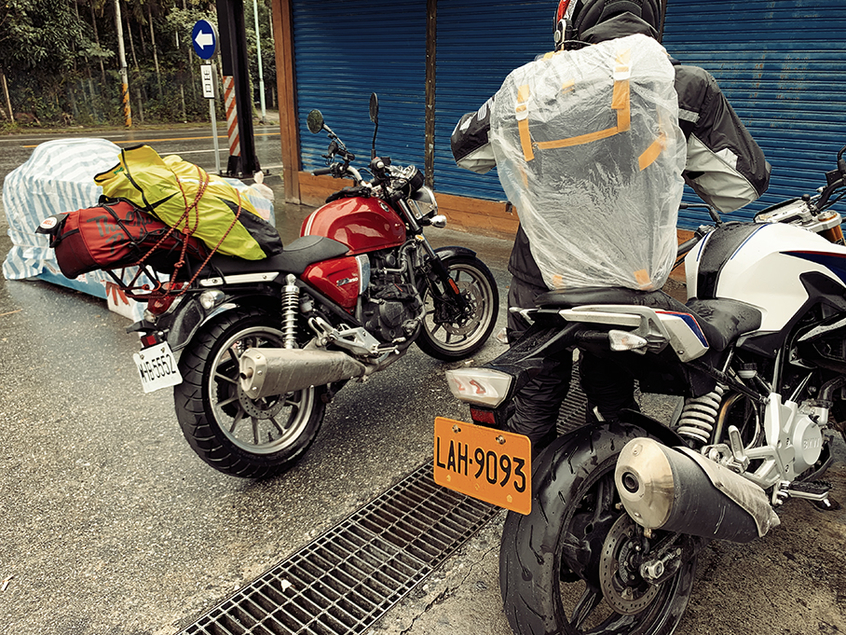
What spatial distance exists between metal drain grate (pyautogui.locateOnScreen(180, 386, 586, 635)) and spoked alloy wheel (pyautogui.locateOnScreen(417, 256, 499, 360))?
4.29 feet

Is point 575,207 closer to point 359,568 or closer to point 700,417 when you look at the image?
point 700,417

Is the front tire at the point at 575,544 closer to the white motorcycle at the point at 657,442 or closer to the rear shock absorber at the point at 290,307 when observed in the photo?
the white motorcycle at the point at 657,442

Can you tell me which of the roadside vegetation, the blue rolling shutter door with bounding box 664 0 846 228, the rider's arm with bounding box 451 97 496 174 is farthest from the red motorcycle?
the roadside vegetation

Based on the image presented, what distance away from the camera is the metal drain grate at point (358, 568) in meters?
2.06

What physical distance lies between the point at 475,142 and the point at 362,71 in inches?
270

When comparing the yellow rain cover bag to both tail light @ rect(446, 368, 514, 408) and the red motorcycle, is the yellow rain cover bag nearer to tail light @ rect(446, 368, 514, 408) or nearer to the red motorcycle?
the red motorcycle

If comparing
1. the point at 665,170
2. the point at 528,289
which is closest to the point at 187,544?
the point at 528,289

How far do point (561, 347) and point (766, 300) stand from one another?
85cm

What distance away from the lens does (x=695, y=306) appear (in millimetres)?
2006

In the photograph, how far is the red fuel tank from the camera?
3.15 metres

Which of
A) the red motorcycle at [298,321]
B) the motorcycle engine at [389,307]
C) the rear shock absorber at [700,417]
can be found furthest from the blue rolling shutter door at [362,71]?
the rear shock absorber at [700,417]

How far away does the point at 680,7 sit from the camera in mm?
5688

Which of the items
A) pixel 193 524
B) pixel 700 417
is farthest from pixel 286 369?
pixel 700 417

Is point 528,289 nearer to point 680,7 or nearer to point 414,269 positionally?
point 414,269
